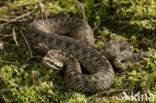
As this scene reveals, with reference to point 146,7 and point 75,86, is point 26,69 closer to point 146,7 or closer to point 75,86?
point 75,86

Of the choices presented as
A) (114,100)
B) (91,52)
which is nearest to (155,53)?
(91,52)

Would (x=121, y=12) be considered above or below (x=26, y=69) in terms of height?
above

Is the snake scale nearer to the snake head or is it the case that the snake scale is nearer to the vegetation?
the snake head

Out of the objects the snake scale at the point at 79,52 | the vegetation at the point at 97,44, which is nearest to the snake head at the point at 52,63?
the snake scale at the point at 79,52

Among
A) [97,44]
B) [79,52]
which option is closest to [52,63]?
[79,52]

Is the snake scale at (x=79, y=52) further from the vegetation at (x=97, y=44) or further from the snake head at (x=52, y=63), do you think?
the vegetation at (x=97, y=44)

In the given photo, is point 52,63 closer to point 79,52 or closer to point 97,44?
point 79,52
